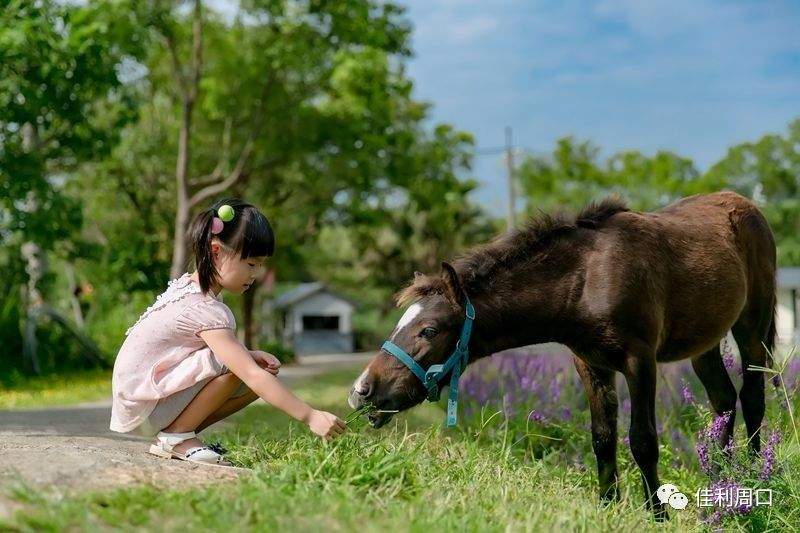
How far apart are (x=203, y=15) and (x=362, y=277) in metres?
26.1

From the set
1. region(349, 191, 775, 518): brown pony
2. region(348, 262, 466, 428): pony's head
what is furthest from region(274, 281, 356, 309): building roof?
region(348, 262, 466, 428): pony's head

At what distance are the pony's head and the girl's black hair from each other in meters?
0.82

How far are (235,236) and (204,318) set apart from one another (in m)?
0.42

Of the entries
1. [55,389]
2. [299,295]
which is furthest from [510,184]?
[55,389]

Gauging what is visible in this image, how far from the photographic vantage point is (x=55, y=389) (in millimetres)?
12766

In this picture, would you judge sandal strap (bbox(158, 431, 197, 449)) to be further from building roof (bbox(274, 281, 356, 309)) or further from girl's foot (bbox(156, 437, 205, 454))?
building roof (bbox(274, 281, 356, 309))

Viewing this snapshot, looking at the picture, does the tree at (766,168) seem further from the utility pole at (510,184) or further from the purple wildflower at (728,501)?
the purple wildflower at (728,501)

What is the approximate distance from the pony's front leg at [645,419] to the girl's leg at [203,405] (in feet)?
7.22

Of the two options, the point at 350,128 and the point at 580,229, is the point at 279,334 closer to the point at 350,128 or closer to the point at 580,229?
the point at 350,128

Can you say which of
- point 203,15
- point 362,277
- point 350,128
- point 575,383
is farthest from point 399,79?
point 362,277

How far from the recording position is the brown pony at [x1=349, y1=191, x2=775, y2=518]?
15.4ft

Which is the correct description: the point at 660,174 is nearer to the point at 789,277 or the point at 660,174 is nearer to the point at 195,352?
the point at 789,277

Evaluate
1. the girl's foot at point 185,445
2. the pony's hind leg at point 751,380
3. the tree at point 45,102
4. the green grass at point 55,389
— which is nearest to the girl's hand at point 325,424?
the girl's foot at point 185,445

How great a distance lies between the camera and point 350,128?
20906 mm
